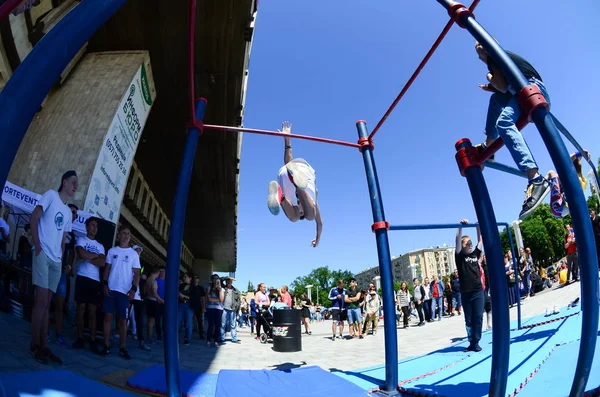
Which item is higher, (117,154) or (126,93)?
(126,93)

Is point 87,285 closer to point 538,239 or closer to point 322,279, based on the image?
point 538,239

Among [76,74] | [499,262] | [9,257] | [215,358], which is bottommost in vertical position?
[215,358]

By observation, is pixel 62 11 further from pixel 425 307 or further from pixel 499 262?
pixel 425 307

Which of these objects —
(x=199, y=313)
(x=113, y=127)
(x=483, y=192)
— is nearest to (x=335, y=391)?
(x=483, y=192)

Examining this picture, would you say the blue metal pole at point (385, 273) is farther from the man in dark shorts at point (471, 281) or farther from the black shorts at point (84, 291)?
the black shorts at point (84, 291)

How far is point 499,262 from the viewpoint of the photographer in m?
1.92

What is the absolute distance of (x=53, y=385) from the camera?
247cm

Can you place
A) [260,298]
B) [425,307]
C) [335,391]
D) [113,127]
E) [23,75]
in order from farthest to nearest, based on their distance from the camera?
1. [425,307]
2. [260,298]
3. [113,127]
4. [335,391]
5. [23,75]

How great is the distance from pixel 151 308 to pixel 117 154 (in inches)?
145

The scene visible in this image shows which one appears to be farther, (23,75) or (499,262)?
(499,262)

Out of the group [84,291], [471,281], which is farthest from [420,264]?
[84,291]

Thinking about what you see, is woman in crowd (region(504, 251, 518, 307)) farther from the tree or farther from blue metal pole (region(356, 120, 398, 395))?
the tree

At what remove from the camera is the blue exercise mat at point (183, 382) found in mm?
3035

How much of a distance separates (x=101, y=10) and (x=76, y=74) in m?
8.41
